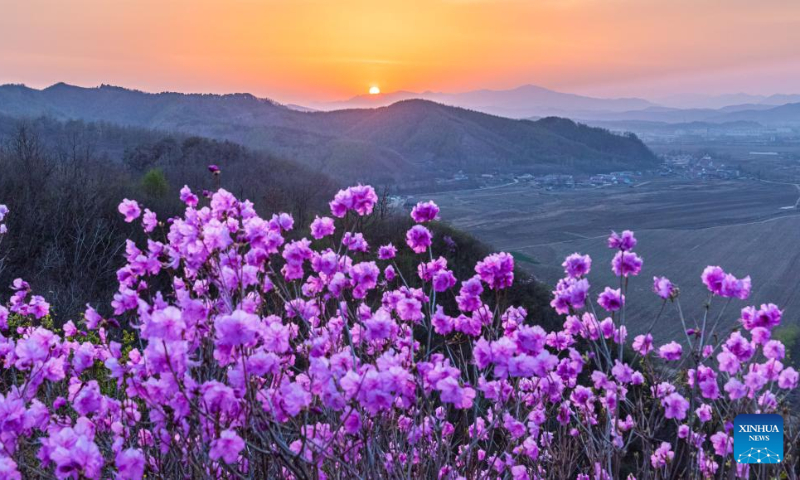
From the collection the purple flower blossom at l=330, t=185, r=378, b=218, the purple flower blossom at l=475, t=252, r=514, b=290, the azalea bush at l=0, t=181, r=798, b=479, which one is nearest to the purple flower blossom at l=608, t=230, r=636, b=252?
the azalea bush at l=0, t=181, r=798, b=479

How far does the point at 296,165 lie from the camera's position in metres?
73.0

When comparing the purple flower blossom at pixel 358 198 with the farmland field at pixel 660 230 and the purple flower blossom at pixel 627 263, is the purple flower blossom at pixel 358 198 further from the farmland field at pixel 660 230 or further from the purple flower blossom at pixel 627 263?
the farmland field at pixel 660 230

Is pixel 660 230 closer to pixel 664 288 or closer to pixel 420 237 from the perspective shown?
pixel 664 288

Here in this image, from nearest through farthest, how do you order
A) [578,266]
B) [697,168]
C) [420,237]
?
[578,266]
[420,237]
[697,168]

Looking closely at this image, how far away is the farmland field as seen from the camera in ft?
165

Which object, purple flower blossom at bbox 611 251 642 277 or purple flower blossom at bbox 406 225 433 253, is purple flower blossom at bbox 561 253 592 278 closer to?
purple flower blossom at bbox 611 251 642 277

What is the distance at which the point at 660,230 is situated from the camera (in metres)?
79.9

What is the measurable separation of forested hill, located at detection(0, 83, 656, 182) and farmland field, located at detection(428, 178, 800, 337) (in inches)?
1495

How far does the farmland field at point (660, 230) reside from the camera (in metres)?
50.2

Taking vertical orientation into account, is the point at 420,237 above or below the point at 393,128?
below
